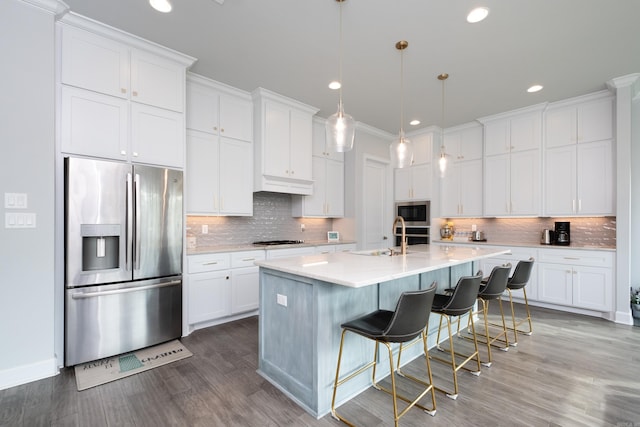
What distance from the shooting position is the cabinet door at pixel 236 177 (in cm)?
381

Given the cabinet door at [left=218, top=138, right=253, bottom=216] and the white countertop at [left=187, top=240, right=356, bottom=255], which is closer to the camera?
the white countertop at [left=187, top=240, right=356, bottom=255]

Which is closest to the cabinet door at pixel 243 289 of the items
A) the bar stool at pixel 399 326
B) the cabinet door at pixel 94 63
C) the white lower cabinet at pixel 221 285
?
the white lower cabinet at pixel 221 285

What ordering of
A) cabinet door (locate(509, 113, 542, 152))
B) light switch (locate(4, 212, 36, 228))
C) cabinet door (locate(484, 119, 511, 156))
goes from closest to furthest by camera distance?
light switch (locate(4, 212, 36, 228)), cabinet door (locate(509, 113, 542, 152)), cabinet door (locate(484, 119, 511, 156))

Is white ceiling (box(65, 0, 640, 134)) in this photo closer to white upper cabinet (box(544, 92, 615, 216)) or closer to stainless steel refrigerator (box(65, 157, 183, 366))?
white upper cabinet (box(544, 92, 615, 216))

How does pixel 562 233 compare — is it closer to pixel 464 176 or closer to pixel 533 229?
pixel 533 229

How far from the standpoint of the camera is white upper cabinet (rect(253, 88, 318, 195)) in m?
4.04

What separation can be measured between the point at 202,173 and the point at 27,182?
5.22 ft

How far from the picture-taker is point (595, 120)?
4031 mm

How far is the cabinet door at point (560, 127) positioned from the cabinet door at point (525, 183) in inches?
10.4

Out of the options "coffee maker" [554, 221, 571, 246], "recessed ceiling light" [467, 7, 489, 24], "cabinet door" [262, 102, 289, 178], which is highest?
"recessed ceiling light" [467, 7, 489, 24]

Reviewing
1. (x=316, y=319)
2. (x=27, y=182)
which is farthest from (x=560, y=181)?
(x=27, y=182)

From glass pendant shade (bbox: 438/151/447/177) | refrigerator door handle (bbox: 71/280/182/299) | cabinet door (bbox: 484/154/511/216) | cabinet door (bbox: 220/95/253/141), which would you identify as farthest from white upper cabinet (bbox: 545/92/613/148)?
refrigerator door handle (bbox: 71/280/182/299)

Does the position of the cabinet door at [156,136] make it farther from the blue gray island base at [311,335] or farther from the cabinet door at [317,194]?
the cabinet door at [317,194]

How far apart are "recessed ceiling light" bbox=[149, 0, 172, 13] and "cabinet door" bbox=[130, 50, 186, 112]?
67 centimetres
